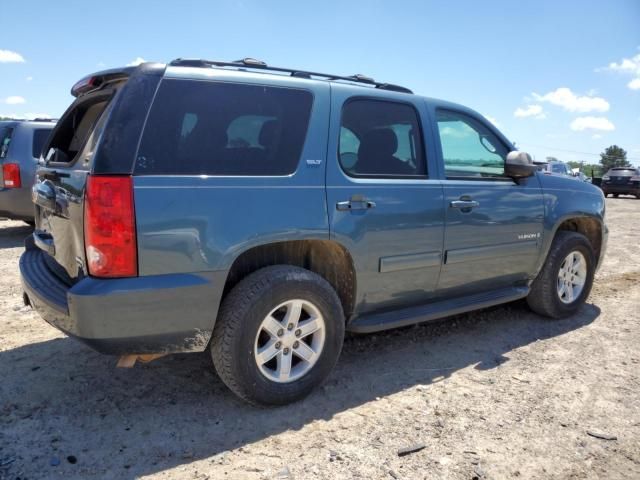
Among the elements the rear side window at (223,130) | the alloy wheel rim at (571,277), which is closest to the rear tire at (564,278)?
the alloy wheel rim at (571,277)

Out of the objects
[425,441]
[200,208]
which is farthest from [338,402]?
[200,208]

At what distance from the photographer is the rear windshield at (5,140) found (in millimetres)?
7433

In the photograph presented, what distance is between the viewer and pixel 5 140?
24.7ft

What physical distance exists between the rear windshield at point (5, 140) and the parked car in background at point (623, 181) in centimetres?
2524

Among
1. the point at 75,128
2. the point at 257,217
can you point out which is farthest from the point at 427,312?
the point at 75,128

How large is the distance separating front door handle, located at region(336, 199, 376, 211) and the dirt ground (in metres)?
1.16

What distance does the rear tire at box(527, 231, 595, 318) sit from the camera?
14.9 feet

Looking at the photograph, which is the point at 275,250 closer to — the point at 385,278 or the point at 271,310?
the point at 271,310

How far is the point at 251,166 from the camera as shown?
2.78m

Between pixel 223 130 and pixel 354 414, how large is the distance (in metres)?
1.77

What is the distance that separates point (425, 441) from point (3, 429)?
7.20 ft

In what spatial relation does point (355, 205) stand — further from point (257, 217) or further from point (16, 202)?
point (16, 202)

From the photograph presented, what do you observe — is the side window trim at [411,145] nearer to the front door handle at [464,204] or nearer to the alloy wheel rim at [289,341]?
the front door handle at [464,204]

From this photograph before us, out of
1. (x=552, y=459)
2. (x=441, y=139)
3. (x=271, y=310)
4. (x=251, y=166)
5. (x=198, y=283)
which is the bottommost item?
(x=552, y=459)
